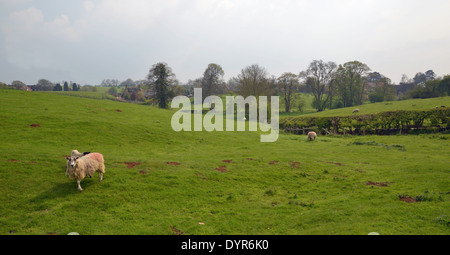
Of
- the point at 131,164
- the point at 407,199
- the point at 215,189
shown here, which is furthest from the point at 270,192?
the point at 131,164

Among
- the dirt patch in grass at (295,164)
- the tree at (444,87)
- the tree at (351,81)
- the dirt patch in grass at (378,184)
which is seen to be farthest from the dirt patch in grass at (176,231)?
the tree at (444,87)

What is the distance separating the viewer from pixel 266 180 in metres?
15.9

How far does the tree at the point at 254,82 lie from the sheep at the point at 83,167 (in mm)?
56466

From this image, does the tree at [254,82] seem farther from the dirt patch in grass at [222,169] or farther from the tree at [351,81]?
the dirt patch in grass at [222,169]

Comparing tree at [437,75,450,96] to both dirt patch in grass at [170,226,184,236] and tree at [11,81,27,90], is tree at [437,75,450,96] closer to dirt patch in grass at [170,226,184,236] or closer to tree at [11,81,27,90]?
dirt patch in grass at [170,226,184,236]

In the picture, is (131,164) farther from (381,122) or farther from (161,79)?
(161,79)

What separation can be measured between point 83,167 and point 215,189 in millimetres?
7426

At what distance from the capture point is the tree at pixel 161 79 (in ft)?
219

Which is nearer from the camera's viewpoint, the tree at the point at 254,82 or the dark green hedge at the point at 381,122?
the dark green hedge at the point at 381,122

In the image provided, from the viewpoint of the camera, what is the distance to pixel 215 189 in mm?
14023

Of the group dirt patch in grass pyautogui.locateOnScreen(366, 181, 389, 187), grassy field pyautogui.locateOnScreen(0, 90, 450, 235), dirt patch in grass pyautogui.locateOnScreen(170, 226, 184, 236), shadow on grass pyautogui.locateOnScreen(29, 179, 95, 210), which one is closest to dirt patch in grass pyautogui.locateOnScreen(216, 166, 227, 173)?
grassy field pyautogui.locateOnScreen(0, 90, 450, 235)
